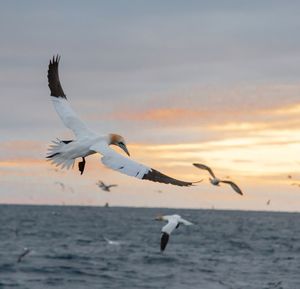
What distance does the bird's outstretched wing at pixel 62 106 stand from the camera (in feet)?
44.1

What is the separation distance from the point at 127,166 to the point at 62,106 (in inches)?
104

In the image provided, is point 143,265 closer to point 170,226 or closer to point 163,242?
point 170,226

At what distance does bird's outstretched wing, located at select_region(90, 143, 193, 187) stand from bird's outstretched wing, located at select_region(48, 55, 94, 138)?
85 cm

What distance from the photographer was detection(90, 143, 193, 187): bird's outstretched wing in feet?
39.6

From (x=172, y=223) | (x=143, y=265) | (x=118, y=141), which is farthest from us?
(x=143, y=265)

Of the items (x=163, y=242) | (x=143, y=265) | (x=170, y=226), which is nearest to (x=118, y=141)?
(x=163, y=242)

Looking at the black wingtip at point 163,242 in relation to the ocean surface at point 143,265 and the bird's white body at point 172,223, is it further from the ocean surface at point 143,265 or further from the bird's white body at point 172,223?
the ocean surface at point 143,265

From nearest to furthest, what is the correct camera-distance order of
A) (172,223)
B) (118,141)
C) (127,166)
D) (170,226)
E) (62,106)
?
(127,166)
(118,141)
(62,106)
(170,226)
(172,223)

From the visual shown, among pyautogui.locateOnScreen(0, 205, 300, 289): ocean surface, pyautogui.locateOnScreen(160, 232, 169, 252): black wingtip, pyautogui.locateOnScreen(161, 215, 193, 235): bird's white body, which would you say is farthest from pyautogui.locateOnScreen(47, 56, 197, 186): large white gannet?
pyautogui.locateOnScreen(0, 205, 300, 289): ocean surface

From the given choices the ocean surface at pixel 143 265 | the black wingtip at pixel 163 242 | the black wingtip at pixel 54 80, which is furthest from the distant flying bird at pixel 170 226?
the black wingtip at pixel 54 80

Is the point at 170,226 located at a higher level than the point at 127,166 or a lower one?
higher

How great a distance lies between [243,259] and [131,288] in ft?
68.9

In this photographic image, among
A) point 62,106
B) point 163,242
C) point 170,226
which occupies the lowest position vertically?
point 62,106

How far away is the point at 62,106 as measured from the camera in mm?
14398
